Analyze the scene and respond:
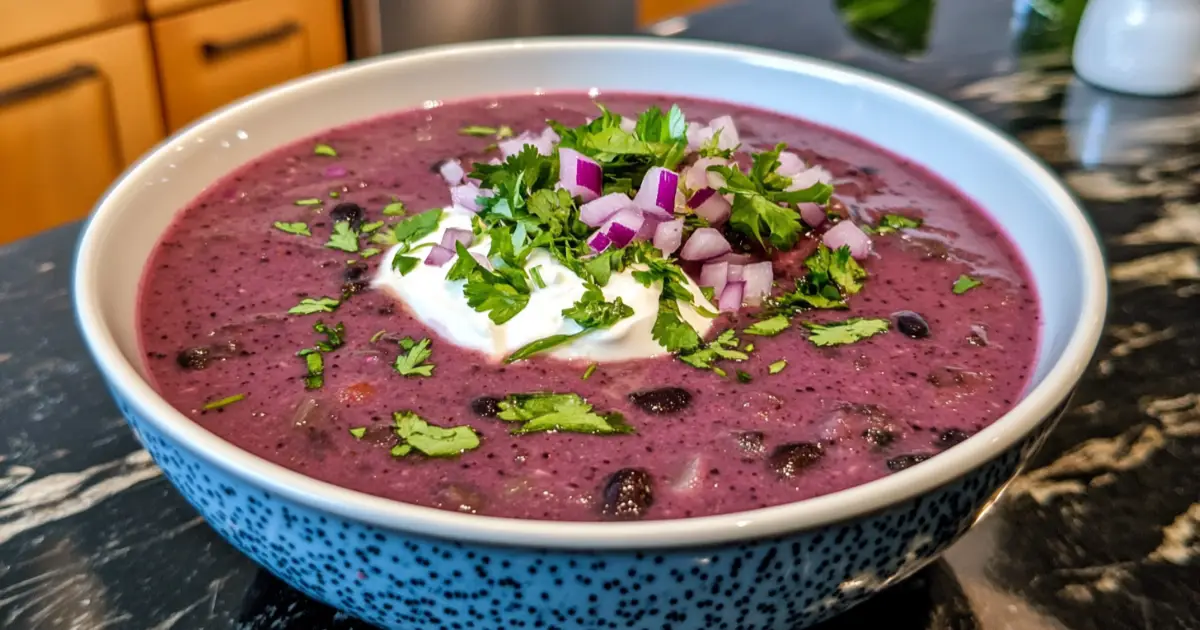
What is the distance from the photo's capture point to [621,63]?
2379mm

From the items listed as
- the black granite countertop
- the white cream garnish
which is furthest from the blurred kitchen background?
the white cream garnish

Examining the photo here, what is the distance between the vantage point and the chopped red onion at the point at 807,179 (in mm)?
1752

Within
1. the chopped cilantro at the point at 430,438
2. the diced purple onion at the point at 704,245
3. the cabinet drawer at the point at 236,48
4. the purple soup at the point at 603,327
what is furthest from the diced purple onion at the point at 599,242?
the cabinet drawer at the point at 236,48

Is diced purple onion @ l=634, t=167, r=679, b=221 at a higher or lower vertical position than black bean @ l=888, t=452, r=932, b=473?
higher

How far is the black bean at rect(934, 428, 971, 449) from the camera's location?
1.28 metres

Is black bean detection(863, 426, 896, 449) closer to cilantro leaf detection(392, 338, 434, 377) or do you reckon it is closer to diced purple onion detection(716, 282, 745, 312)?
diced purple onion detection(716, 282, 745, 312)

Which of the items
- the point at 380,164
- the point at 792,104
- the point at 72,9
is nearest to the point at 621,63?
the point at 792,104

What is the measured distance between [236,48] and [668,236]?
10.6 feet

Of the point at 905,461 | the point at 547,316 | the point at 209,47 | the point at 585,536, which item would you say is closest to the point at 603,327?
the point at 547,316

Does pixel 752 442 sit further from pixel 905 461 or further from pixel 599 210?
pixel 599 210

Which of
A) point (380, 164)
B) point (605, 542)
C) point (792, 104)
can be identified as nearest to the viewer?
point (605, 542)

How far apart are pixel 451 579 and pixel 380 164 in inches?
49.0

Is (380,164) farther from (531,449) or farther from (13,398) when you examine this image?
(531,449)

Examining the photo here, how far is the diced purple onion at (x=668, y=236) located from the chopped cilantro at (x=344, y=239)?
0.52 meters
